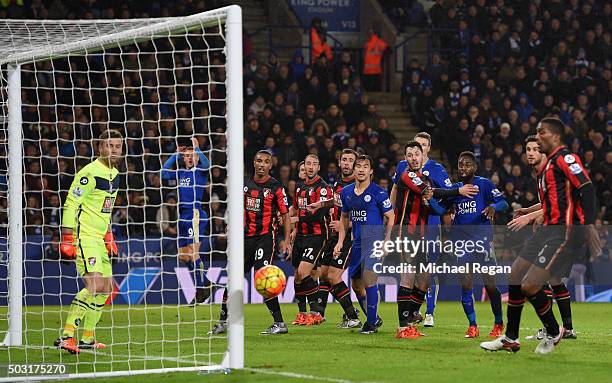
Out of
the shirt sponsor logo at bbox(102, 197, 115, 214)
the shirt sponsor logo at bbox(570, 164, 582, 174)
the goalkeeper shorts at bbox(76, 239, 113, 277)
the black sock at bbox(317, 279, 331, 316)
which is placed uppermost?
the shirt sponsor logo at bbox(570, 164, 582, 174)

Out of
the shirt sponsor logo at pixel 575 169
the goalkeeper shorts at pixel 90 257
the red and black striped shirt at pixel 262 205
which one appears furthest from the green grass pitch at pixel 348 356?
the shirt sponsor logo at pixel 575 169

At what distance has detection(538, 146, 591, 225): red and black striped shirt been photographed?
8836 mm

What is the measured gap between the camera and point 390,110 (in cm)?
2434

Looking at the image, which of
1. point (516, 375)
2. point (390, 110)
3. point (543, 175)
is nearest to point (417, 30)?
point (390, 110)

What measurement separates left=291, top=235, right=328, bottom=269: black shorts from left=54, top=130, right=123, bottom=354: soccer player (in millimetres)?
3456

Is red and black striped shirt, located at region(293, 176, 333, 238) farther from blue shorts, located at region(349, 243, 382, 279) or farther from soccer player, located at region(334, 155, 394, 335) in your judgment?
soccer player, located at region(334, 155, 394, 335)

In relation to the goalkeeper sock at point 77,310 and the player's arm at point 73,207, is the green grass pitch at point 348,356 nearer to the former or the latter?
the goalkeeper sock at point 77,310

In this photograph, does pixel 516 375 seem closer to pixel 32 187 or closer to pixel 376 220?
pixel 376 220

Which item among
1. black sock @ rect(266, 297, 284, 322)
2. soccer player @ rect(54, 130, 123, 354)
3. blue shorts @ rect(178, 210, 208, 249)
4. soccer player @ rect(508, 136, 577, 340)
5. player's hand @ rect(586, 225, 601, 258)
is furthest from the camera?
blue shorts @ rect(178, 210, 208, 249)

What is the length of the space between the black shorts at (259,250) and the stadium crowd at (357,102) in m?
5.56

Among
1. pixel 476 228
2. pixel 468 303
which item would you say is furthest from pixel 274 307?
pixel 476 228

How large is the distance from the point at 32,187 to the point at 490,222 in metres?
→ 8.87

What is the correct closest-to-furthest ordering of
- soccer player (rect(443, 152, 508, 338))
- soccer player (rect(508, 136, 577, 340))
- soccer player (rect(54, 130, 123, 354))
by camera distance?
soccer player (rect(54, 130, 123, 354)) < soccer player (rect(508, 136, 577, 340)) < soccer player (rect(443, 152, 508, 338))

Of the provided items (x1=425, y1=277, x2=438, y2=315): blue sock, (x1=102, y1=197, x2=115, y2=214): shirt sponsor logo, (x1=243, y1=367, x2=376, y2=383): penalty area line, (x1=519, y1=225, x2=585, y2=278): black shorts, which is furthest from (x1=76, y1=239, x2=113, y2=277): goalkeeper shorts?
(x1=425, y1=277, x2=438, y2=315): blue sock
